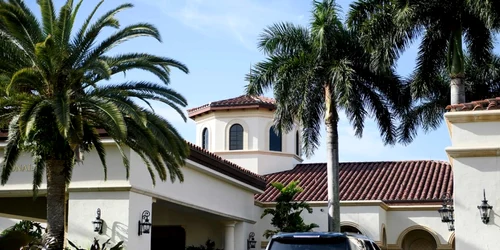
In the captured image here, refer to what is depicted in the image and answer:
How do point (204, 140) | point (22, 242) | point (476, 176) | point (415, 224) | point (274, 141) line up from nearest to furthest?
point (476, 176) < point (22, 242) < point (415, 224) < point (274, 141) < point (204, 140)

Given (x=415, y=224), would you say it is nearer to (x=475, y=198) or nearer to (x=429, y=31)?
(x=429, y=31)

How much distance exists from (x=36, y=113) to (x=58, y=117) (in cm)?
68

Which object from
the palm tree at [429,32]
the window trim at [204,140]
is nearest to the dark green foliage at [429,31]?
the palm tree at [429,32]

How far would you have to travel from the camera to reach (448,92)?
31.4 m

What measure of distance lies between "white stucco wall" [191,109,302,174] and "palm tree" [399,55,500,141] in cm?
939

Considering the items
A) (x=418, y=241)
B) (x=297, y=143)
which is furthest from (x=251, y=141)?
(x=418, y=241)

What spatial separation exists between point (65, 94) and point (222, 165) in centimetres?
1021

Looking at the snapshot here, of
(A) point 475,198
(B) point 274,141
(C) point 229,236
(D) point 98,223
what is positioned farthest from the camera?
(B) point 274,141

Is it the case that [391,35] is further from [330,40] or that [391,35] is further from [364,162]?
[364,162]

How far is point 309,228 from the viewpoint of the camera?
1196 inches

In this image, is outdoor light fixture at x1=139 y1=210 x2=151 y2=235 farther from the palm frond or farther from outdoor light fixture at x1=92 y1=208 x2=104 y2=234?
the palm frond

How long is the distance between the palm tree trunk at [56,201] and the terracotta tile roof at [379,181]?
54.1ft

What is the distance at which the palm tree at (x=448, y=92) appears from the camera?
3103cm

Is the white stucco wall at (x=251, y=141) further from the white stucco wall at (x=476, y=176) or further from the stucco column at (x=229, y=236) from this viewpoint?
the white stucco wall at (x=476, y=176)
